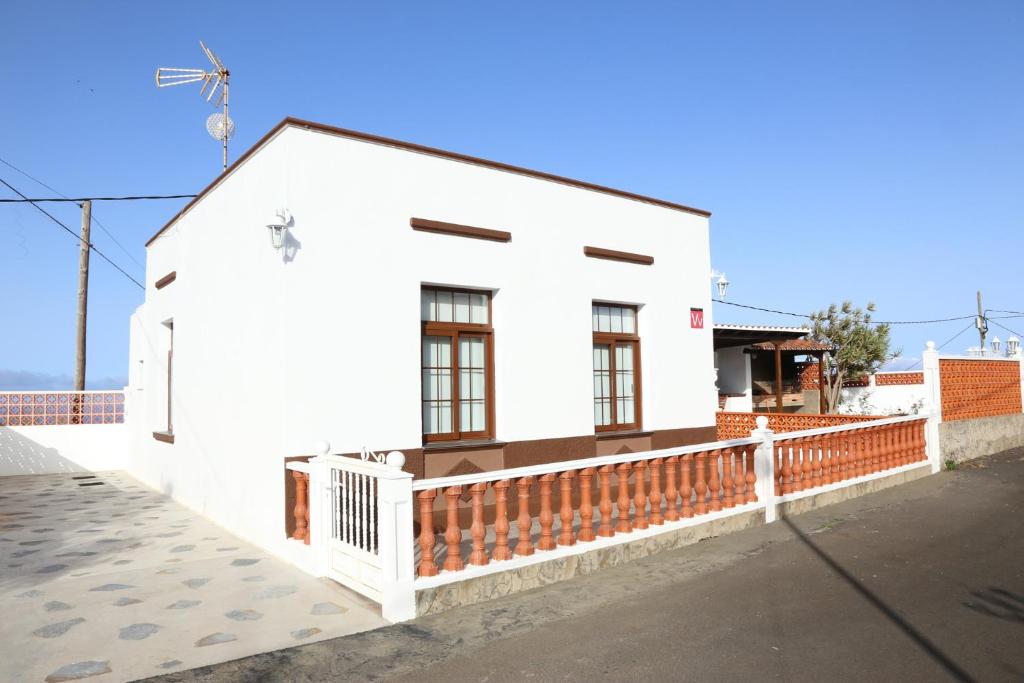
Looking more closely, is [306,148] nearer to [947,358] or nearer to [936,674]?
[936,674]

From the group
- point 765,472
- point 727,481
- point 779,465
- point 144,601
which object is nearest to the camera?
point 144,601

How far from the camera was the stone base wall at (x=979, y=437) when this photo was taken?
11.7 m

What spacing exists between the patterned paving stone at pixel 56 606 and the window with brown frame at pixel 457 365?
340 cm

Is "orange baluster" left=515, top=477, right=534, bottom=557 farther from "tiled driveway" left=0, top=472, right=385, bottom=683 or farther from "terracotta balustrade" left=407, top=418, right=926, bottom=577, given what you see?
"tiled driveway" left=0, top=472, right=385, bottom=683

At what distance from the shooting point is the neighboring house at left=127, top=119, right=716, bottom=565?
666 centimetres

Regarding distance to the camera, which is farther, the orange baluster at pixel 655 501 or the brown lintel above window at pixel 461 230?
the brown lintel above window at pixel 461 230

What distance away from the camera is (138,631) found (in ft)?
14.7

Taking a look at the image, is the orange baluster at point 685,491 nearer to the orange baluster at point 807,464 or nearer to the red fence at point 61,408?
the orange baluster at point 807,464

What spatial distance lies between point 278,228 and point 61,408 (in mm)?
10062

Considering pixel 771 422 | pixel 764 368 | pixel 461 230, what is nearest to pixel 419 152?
pixel 461 230

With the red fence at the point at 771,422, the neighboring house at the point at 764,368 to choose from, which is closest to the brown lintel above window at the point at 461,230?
the red fence at the point at 771,422

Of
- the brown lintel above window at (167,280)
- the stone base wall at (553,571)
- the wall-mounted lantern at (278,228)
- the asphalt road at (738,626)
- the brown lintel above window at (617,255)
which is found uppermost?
the brown lintel above window at (617,255)

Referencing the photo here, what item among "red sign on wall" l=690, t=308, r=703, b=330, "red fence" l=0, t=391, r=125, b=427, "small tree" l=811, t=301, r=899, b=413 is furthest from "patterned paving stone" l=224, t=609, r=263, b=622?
"small tree" l=811, t=301, r=899, b=413

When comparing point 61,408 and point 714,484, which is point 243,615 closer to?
point 714,484
